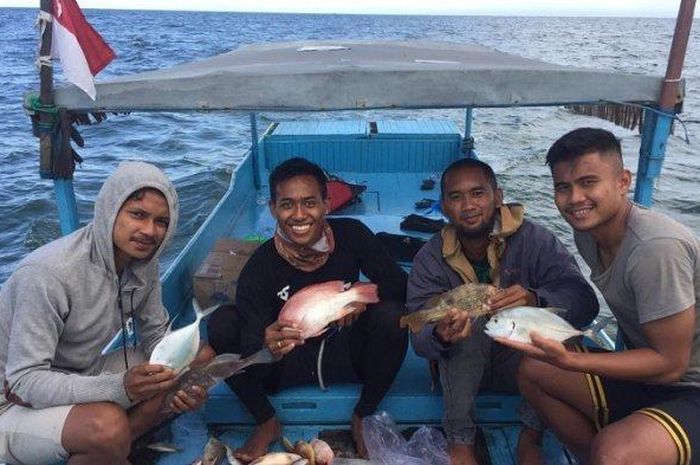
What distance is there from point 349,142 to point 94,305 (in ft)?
19.0

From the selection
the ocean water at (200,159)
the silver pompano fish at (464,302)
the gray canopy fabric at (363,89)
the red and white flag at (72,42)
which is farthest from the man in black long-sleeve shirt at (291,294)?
the ocean water at (200,159)

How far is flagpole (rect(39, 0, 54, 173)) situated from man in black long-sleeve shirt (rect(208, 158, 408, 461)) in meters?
1.23

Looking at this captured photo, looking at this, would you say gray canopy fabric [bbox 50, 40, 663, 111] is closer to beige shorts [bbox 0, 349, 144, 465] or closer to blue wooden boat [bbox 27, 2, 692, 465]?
blue wooden boat [bbox 27, 2, 692, 465]

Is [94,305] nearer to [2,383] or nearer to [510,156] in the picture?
[2,383]

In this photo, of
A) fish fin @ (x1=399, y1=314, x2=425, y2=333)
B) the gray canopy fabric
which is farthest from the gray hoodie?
fish fin @ (x1=399, y1=314, x2=425, y2=333)

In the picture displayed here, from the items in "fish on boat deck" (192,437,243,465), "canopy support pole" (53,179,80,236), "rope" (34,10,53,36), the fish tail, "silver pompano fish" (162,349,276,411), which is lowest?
"fish on boat deck" (192,437,243,465)

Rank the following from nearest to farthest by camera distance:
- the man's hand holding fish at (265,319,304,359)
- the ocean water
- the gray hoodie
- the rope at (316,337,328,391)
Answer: the gray hoodie < the man's hand holding fish at (265,319,304,359) < the rope at (316,337,328,391) < the ocean water

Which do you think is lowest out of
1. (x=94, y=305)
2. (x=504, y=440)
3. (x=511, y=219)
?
(x=504, y=440)

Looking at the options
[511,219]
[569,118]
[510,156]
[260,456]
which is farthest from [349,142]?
[569,118]

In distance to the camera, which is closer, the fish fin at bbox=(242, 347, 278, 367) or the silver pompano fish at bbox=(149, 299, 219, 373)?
the silver pompano fish at bbox=(149, 299, 219, 373)

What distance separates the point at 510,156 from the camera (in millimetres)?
16219

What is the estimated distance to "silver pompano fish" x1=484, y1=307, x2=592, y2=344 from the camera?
8.91ft

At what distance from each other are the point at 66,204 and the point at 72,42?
941 mm

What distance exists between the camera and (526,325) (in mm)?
2729
